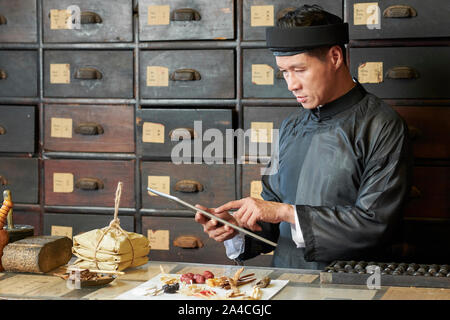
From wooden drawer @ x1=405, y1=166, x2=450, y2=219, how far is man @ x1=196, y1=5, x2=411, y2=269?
767 millimetres

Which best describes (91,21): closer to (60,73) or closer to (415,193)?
(60,73)

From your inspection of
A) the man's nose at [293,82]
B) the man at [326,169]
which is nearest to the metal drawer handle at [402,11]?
the man at [326,169]

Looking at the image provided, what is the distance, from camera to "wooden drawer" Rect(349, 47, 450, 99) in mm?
3217

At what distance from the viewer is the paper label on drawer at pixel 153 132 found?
356cm

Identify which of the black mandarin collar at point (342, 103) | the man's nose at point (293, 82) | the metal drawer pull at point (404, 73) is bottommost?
the black mandarin collar at point (342, 103)

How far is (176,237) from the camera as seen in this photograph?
11.8 ft

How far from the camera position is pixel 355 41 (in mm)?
3328

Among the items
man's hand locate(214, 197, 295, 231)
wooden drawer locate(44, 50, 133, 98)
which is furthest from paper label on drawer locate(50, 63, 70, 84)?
man's hand locate(214, 197, 295, 231)

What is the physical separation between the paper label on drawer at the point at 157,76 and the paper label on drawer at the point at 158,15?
A: 23 cm

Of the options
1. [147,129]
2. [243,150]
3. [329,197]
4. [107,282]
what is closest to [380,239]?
[329,197]

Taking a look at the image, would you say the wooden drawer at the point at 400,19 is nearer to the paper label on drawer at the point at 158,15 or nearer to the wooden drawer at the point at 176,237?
the paper label on drawer at the point at 158,15
